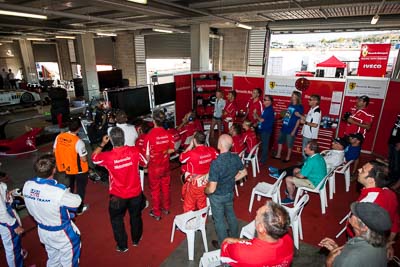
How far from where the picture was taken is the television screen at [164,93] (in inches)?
261

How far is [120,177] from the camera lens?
2.85 meters

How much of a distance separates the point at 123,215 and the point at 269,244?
2128 mm

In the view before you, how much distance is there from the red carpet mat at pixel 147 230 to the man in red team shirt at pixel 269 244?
1915 mm

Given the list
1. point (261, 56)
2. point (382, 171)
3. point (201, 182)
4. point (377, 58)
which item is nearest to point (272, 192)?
point (201, 182)

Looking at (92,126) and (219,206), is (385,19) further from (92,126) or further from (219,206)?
(92,126)

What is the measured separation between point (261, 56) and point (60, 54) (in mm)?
16895

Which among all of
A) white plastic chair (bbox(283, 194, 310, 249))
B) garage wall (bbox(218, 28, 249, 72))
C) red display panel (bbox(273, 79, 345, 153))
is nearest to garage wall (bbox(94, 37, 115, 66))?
garage wall (bbox(218, 28, 249, 72))

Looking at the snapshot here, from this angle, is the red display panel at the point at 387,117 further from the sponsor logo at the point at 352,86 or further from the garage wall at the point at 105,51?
the garage wall at the point at 105,51

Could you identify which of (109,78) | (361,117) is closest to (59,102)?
(109,78)

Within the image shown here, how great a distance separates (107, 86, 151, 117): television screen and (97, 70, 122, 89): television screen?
14.6ft

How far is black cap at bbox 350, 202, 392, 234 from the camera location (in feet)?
5.08

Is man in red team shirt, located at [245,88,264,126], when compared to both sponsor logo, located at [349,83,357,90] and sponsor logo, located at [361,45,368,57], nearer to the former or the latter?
sponsor logo, located at [349,83,357,90]

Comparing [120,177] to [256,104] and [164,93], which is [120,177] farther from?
[256,104]

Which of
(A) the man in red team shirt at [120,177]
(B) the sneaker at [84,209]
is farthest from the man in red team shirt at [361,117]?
(B) the sneaker at [84,209]
